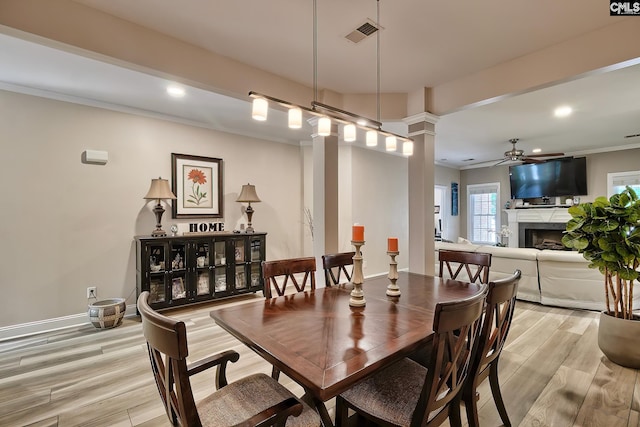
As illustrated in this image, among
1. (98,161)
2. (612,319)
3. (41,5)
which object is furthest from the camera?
(98,161)

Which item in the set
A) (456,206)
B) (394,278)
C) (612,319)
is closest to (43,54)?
(394,278)

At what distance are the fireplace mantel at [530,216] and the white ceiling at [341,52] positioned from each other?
2.75 meters

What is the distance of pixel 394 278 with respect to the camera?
2.03 m

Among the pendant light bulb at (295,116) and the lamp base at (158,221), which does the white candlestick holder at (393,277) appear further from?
the lamp base at (158,221)

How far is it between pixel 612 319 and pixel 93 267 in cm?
531

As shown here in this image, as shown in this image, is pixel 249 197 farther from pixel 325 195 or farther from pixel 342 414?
pixel 342 414

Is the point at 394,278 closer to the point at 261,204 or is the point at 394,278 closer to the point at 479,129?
the point at 261,204

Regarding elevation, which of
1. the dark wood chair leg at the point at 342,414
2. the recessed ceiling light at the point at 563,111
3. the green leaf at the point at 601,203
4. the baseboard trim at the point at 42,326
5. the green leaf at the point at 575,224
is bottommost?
the baseboard trim at the point at 42,326

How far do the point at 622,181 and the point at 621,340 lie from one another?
5365 mm

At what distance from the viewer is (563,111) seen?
408 cm

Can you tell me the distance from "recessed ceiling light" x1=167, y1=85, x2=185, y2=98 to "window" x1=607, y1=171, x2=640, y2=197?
8.08 metres

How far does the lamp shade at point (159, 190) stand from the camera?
12.3 ft

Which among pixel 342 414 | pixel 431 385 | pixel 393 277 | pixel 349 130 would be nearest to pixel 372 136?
pixel 349 130

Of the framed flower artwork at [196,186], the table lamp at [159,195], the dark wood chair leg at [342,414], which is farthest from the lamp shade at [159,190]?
the dark wood chair leg at [342,414]
